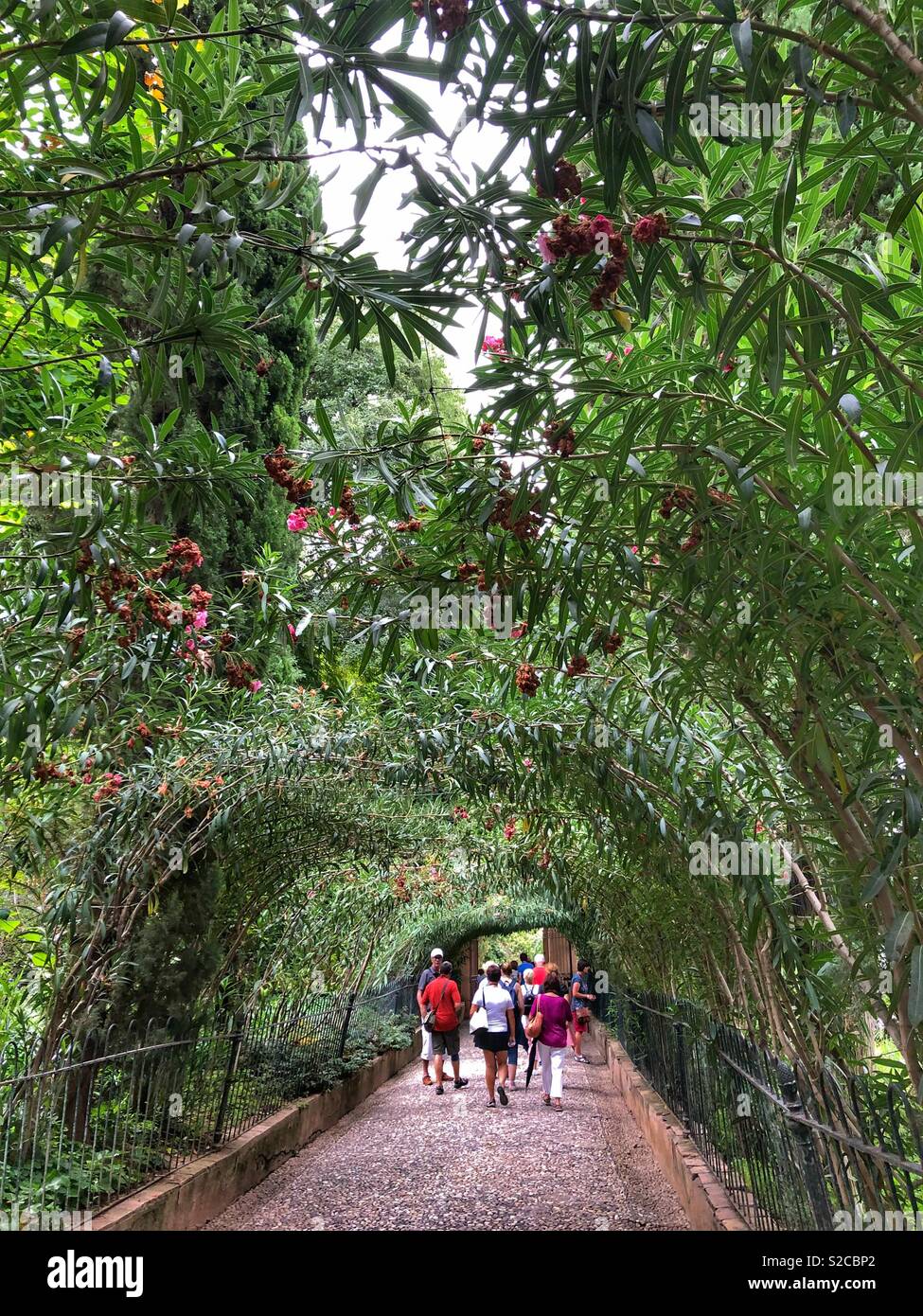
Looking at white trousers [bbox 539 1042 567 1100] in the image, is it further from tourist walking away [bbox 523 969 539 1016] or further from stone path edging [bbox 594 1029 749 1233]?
tourist walking away [bbox 523 969 539 1016]

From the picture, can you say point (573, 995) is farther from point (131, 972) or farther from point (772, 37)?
point (772, 37)

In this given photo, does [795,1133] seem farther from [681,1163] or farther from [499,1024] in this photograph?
[499,1024]

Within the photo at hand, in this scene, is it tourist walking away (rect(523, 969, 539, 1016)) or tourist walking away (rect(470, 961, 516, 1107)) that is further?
tourist walking away (rect(523, 969, 539, 1016))

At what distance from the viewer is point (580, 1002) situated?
15.1 meters

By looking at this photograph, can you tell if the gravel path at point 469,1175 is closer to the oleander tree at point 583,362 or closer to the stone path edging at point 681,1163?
the stone path edging at point 681,1163

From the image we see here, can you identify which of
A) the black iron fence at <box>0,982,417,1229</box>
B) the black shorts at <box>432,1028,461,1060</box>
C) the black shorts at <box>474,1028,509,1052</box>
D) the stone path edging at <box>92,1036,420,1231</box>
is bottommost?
the black shorts at <box>432,1028,461,1060</box>

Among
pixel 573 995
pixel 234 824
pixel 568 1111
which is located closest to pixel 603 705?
pixel 234 824

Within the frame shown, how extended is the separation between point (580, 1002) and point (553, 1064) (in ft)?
23.4

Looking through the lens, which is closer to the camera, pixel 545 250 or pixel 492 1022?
pixel 545 250

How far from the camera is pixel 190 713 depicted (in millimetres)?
4105

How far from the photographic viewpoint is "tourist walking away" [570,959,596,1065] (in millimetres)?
12070

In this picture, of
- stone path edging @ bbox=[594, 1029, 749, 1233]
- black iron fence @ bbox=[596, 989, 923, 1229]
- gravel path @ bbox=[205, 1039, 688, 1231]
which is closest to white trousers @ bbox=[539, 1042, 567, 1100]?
gravel path @ bbox=[205, 1039, 688, 1231]

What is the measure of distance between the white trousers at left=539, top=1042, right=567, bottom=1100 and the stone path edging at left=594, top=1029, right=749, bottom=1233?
646 millimetres

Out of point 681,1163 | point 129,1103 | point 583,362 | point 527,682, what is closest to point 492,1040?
point 681,1163
